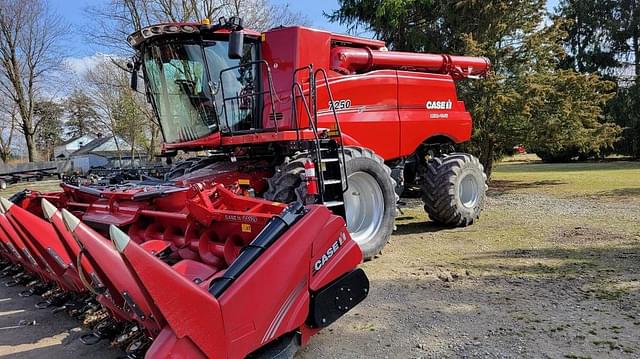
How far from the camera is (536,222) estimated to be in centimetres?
791

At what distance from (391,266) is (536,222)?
3647 millimetres

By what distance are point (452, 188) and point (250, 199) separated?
173 inches

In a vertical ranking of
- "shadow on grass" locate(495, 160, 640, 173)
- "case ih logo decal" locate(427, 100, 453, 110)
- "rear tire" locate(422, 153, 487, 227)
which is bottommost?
"shadow on grass" locate(495, 160, 640, 173)

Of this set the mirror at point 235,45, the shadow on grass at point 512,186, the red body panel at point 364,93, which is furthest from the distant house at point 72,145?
the mirror at point 235,45

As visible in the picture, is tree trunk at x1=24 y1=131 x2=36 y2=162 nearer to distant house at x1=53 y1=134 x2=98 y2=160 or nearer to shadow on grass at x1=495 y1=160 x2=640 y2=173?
distant house at x1=53 y1=134 x2=98 y2=160

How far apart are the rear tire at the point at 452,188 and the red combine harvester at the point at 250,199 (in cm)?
3

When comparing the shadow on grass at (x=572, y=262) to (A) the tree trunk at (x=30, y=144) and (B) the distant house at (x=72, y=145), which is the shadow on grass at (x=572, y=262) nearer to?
(A) the tree trunk at (x=30, y=144)

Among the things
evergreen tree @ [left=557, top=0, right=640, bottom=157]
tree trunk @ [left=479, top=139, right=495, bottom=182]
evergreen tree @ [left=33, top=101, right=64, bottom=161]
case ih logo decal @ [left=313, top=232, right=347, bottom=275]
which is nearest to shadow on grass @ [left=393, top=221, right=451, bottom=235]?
case ih logo decal @ [left=313, top=232, right=347, bottom=275]

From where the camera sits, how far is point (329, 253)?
3.13m

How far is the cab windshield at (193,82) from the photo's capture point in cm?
591

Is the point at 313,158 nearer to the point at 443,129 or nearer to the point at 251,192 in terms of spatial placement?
the point at 251,192

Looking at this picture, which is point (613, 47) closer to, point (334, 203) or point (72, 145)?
point (334, 203)

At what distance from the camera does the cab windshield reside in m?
5.91

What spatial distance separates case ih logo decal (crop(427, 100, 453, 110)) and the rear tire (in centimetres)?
81
